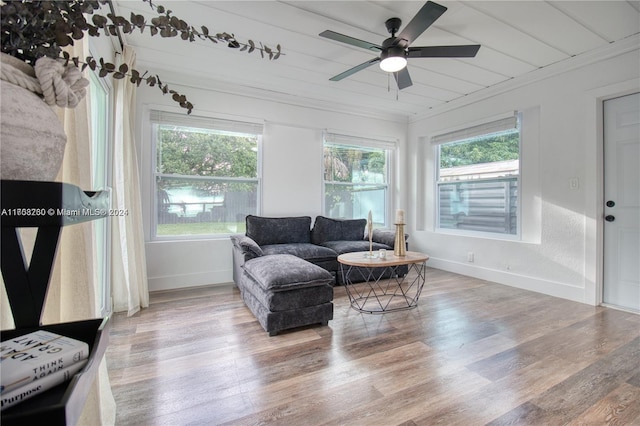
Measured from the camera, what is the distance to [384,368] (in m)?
1.96

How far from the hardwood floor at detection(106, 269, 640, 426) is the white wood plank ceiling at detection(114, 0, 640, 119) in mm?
2539

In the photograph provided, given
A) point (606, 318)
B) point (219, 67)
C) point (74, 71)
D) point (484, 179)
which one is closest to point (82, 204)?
point (74, 71)

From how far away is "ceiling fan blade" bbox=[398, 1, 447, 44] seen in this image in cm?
192

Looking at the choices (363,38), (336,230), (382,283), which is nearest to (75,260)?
(363,38)

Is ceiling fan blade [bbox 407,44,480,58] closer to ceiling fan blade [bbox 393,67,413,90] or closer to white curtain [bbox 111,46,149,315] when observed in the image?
ceiling fan blade [bbox 393,67,413,90]

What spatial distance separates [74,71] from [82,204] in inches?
11.3

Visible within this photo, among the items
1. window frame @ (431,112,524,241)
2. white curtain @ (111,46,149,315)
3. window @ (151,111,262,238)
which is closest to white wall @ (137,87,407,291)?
window @ (151,111,262,238)

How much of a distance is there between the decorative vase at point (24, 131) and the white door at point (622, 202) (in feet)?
13.9

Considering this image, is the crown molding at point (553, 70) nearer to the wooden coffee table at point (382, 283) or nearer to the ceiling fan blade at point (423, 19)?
the ceiling fan blade at point (423, 19)

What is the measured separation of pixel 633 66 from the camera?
290cm

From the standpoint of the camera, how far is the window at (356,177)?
15.9 feet

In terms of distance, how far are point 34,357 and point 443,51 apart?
9.47ft

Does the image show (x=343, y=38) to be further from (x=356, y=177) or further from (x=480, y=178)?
(x=480, y=178)

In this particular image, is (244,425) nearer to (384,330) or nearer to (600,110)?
(384,330)
